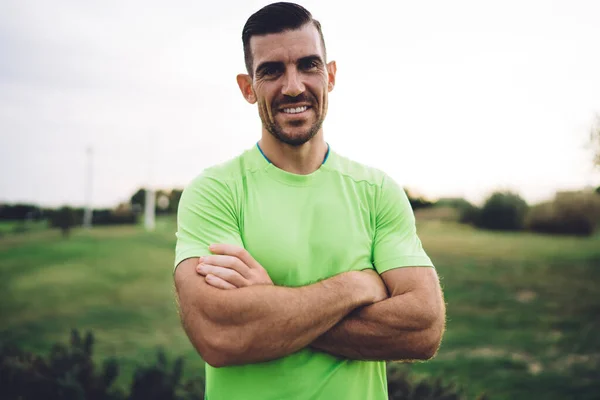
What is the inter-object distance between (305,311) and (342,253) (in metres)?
0.38

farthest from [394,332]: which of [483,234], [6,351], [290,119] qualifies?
[483,234]

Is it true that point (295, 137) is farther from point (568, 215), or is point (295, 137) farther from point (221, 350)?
point (568, 215)

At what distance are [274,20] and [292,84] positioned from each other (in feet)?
1.14

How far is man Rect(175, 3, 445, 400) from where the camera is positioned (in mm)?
2312

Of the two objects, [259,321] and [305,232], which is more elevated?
[305,232]

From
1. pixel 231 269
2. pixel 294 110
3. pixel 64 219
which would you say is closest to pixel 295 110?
pixel 294 110

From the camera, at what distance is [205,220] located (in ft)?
8.31

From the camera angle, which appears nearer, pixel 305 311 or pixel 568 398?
pixel 305 311

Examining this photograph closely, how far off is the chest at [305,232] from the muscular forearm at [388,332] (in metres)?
0.24

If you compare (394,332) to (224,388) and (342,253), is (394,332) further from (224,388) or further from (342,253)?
(224,388)

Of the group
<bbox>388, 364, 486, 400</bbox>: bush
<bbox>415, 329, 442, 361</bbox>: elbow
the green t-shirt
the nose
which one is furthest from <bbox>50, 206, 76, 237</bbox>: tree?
<bbox>415, 329, 442, 361</bbox>: elbow

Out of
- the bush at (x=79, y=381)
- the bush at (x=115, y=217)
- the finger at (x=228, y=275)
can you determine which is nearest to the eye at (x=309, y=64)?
the finger at (x=228, y=275)

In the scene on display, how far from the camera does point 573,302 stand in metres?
12.0

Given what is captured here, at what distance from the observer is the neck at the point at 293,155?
2.67 meters
